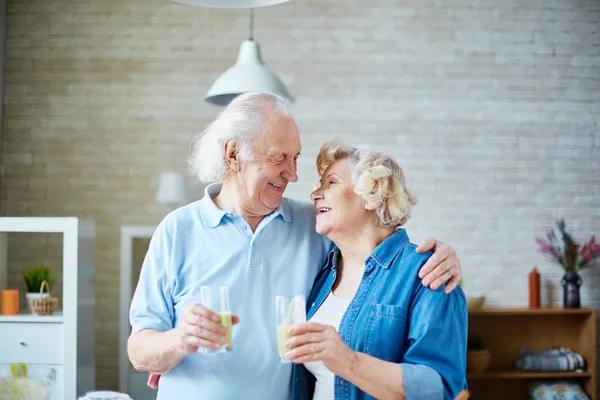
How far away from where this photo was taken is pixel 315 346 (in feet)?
5.51

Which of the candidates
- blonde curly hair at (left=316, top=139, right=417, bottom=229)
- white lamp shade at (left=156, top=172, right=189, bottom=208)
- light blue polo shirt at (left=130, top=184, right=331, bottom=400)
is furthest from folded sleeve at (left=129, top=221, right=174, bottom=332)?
white lamp shade at (left=156, top=172, right=189, bottom=208)

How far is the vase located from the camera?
559 centimetres

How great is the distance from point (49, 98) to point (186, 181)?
124cm

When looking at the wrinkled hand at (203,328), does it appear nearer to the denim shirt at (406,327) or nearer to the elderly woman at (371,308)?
the elderly woman at (371,308)

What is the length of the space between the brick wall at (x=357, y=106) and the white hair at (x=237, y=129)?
3453 mm

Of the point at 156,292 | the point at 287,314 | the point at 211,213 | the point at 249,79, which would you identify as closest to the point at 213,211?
the point at 211,213

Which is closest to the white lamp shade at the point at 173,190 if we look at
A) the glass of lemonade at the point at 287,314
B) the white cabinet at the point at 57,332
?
the white cabinet at the point at 57,332

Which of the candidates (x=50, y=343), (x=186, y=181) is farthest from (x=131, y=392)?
(x=186, y=181)

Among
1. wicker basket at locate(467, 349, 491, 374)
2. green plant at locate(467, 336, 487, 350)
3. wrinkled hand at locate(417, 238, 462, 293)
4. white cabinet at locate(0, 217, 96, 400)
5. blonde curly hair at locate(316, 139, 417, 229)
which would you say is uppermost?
blonde curly hair at locate(316, 139, 417, 229)

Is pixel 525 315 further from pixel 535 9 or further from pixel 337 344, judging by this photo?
pixel 337 344

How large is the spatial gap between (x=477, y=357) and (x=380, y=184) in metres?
3.67

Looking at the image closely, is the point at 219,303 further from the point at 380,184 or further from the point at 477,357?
the point at 477,357

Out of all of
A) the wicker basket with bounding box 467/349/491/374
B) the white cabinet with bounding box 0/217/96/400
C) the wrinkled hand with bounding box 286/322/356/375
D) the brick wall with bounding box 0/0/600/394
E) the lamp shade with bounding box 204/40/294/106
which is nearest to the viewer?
the wrinkled hand with bounding box 286/322/356/375

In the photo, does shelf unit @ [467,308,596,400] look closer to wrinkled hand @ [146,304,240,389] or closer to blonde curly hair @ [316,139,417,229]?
blonde curly hair @ [316,139,417,229]
